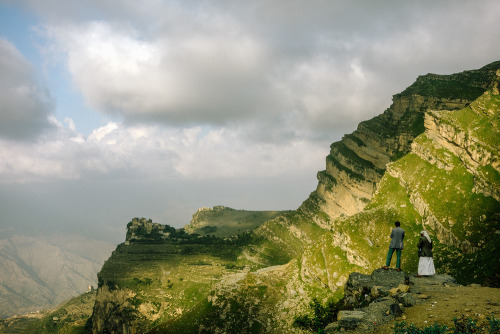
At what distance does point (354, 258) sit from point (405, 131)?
98269 mm

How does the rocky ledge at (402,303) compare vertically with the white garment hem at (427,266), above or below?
below

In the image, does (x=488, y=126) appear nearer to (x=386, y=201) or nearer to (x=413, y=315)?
(x=386, y=201)

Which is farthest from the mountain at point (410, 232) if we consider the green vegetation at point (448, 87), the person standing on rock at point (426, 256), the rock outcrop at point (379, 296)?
the green vegetation at point (448, 87)

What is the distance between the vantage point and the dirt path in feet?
73.0

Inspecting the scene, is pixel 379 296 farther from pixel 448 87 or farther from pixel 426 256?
pixel 448 87

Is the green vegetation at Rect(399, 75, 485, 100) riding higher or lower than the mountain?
higher

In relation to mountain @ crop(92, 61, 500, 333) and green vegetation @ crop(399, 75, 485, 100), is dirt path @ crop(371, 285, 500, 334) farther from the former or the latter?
green vegetation @ crop(399, 75, 485, 100)

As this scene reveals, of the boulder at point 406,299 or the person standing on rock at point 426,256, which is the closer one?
the boulder at point 406,299

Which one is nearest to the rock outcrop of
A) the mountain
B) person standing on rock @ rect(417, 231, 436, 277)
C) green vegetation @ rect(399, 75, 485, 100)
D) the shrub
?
person standing on rock @ rect(417, 231, 436, 277)

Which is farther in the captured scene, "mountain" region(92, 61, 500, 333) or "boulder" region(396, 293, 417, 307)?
"mountain" region(92, 61, 500, 333)

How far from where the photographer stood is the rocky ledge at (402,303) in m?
23.4

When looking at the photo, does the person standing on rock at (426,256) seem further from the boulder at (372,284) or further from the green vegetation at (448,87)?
the green vegetation at (448,87)

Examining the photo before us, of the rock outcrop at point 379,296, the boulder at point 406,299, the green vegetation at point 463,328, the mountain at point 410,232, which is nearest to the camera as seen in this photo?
the green vegetation at point 463,328

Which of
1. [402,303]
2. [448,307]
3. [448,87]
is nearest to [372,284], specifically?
[402,303]
